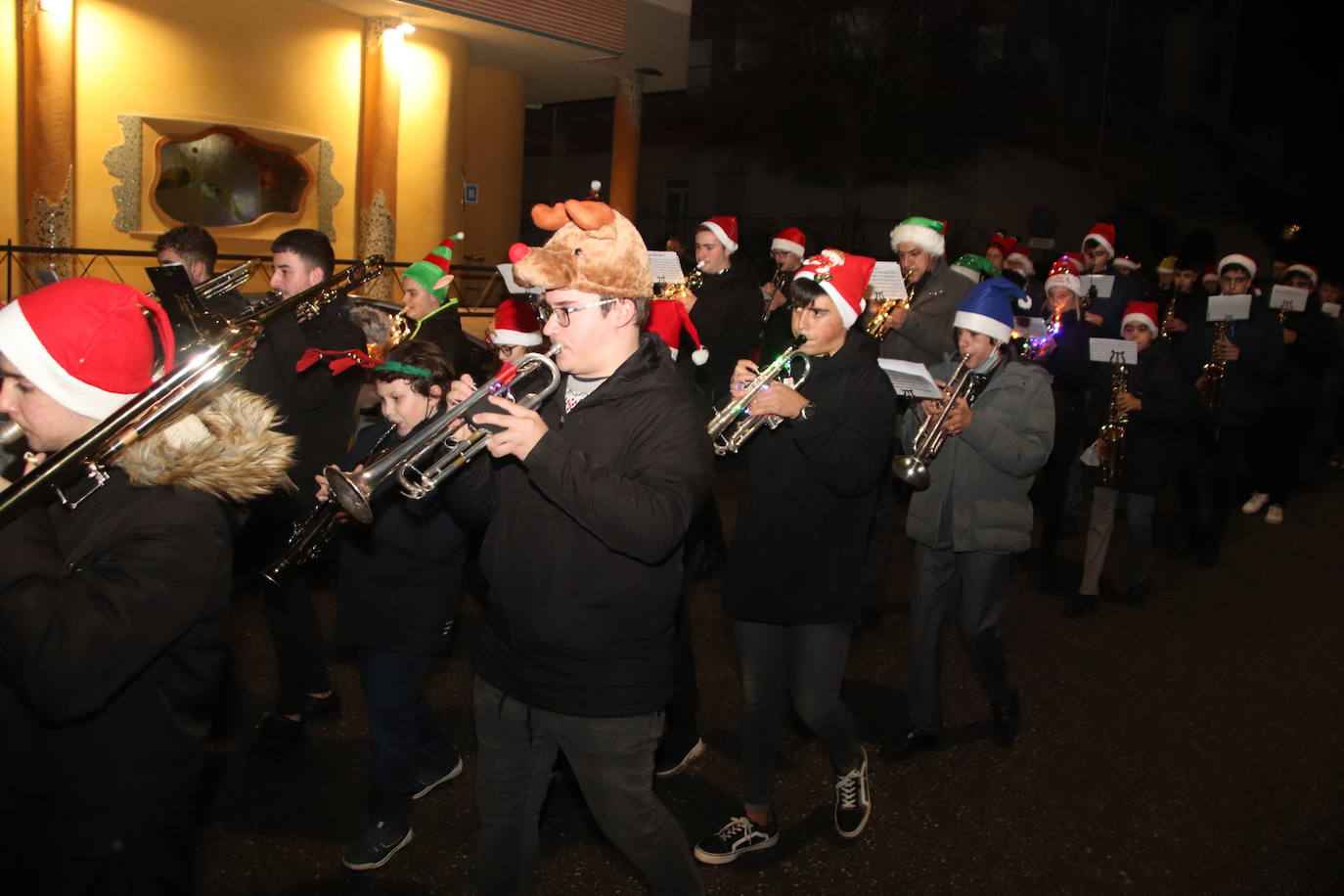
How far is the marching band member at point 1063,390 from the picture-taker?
24.5 feet

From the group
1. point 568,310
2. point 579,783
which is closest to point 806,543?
point 579,783

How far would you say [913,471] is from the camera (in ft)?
15.0

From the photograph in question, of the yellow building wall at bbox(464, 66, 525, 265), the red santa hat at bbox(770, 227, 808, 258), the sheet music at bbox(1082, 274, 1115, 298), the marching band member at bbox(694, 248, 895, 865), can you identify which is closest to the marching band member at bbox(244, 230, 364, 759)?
the marching band member at bbox(694, 248, 895, 865)

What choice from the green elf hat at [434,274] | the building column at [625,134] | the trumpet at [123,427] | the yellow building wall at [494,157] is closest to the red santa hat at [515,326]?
the green elf hat at [434,274]

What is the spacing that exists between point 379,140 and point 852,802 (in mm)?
12152

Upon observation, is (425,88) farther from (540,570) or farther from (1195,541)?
(540,570)

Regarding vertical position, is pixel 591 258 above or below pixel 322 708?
above

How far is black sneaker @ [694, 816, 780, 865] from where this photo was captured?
384 centimetres

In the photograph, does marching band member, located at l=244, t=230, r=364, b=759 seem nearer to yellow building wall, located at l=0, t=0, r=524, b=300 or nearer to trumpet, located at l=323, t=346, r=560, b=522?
trumpet, located at l=323, t=346, r=560, b=522

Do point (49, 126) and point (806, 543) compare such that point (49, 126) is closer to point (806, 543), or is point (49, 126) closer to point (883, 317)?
point (883, 317)

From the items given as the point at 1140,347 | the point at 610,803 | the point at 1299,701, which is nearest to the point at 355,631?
the point at 610,803

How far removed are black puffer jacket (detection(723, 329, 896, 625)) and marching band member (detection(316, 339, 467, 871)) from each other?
103cm

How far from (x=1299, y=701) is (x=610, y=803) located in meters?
4.59

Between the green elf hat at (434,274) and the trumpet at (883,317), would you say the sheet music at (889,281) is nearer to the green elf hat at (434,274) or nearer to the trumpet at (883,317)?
the trumpet at (883,317)
